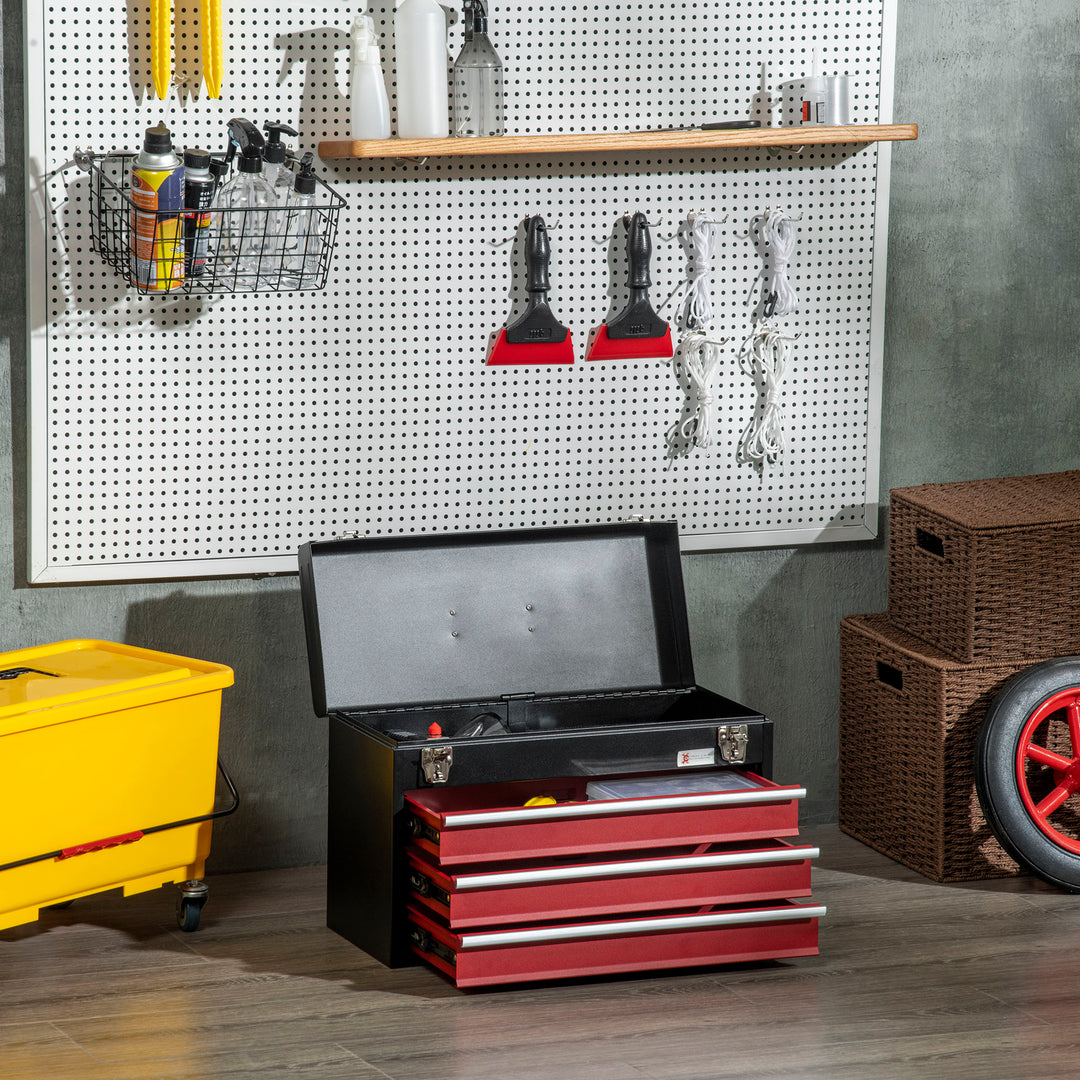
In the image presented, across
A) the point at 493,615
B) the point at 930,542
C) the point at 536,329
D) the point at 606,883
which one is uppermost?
the point at 536,329

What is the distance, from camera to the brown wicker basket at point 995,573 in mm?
3000

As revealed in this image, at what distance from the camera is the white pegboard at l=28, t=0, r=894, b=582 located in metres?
2.88

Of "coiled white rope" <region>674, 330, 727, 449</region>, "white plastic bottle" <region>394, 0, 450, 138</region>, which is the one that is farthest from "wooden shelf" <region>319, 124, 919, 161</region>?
"coiled white rope" <region>674, 330, 727, 449</region>

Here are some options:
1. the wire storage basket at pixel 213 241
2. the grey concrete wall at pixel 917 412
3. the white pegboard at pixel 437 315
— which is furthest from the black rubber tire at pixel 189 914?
the wire storage basket at pixel 213 241

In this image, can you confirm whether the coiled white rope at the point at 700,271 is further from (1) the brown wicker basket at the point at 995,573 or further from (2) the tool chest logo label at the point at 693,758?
(2) the tool chest logo label at the point at 693,758

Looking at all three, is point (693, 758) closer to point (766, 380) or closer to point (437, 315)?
point (766, 380)

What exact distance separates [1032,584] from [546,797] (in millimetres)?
979

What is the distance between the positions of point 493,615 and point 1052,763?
1.05 m

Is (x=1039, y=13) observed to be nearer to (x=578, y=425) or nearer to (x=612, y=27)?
(x=612, y=27)

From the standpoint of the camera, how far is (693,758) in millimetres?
2789

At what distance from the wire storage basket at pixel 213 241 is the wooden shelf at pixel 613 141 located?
0.11m

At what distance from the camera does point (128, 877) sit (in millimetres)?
2715

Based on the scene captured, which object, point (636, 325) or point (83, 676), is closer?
point (83, 676)

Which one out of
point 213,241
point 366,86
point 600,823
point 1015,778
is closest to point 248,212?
point 213,241
